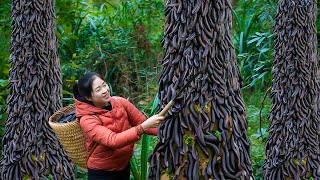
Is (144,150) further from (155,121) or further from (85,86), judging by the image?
(155,121)

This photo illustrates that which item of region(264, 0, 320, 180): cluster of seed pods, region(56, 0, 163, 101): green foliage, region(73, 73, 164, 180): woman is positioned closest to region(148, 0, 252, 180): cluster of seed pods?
region(73, 73, 164, 180): woman

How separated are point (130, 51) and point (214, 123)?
20.0 ft

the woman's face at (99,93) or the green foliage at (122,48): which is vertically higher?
the woman's face at (99,93)

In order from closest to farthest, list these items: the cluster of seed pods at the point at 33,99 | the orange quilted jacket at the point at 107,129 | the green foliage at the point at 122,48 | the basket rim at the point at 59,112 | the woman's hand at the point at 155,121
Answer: the woman's hand at the point at 155,121, the orange quilted jacket at the point at 107,129, the basket rim at the point at 59,112, the cluster of seed pods at the point at 33,99, the green foliage at the point at 122,48

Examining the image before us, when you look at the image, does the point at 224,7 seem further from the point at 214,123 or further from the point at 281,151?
the point at 281,151

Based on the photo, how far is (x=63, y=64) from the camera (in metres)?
8.61

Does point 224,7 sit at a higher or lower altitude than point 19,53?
higher

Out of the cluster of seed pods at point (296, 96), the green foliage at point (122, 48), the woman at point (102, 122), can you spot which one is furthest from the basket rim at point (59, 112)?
the green foliage at point (122, 48)

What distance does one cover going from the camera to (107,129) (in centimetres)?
339

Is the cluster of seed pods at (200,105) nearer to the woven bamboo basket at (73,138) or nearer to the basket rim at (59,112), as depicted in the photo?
the woven bamboo basket at (73,138)

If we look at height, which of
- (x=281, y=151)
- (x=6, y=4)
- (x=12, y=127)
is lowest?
(x=281, y=151)

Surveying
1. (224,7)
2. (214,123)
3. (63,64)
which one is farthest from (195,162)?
(63,64)

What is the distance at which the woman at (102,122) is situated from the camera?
3469 millimetres

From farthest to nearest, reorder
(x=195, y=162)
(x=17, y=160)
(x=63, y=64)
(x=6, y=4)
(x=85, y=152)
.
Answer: (x=63, y=64) → (x=6, y=4) → (x=17, y=160) → (x=85, y=152) → (x=195, y=162)
